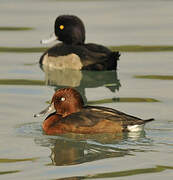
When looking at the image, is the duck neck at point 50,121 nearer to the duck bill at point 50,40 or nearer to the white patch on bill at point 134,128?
the white patch on bill at point 134,128

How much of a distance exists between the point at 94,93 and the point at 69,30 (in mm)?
3484

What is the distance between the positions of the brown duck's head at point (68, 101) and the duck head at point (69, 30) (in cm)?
514

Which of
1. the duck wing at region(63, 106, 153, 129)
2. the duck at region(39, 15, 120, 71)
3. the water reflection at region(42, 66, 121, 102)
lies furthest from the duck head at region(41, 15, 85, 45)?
the duck wing at region(63, 106, 153, 129)

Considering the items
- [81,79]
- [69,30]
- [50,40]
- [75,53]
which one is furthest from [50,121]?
[69,30]

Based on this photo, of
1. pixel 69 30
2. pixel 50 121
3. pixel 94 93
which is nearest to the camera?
pixel 50 121

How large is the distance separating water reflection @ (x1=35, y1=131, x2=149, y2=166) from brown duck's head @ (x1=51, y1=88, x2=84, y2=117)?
39cm

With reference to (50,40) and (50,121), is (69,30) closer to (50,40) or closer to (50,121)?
(50,40)

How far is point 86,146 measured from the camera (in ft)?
32.8

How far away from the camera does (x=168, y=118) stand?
36.3 ft

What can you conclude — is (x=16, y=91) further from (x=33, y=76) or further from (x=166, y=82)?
(x=166, y=82)

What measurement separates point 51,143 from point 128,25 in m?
7.25

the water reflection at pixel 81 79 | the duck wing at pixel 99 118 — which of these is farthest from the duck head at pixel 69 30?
the duck wing at pixel 99 118

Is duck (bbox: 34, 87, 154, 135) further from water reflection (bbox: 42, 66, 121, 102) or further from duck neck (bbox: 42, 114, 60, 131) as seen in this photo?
water reflection (bbox: 42, 66, 121, 102)

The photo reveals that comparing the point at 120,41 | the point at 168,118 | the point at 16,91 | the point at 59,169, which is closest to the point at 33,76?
the point at 16,91
